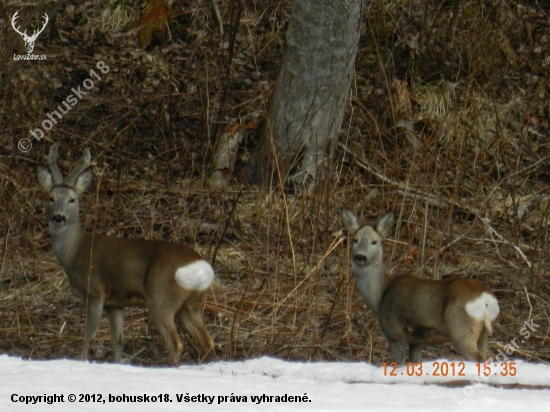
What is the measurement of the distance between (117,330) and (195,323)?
0.60 metres

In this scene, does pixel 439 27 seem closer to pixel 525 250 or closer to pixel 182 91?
pixel 182 91

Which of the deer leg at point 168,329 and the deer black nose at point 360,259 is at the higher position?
the deer black nose at point 360,259

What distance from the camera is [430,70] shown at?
36.6 ft

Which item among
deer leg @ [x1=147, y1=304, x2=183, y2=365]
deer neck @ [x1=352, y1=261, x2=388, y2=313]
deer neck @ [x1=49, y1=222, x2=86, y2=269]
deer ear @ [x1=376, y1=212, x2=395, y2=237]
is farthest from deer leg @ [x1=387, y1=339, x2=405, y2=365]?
deer neck @ [x1=49, y1=222, x2=86, y2=269]

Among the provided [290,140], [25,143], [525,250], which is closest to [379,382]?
[525,250]

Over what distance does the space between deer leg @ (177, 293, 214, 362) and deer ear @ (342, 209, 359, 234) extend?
1.08 metres

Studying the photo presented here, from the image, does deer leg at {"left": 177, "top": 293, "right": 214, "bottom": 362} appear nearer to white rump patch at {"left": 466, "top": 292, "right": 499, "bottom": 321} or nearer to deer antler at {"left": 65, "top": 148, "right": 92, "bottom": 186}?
deer antler at {"left": 65, "top": 148, "right": 92, "bottom": 186}

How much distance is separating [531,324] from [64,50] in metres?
6.83

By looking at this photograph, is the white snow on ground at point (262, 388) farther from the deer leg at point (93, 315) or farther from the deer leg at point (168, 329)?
the deer leg at point (93, 315)

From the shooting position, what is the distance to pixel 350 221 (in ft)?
20.9

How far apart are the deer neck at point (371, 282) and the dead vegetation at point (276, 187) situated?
0.51 ft

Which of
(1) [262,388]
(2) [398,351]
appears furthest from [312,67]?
(1) [262,388]

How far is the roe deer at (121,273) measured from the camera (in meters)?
6.09
